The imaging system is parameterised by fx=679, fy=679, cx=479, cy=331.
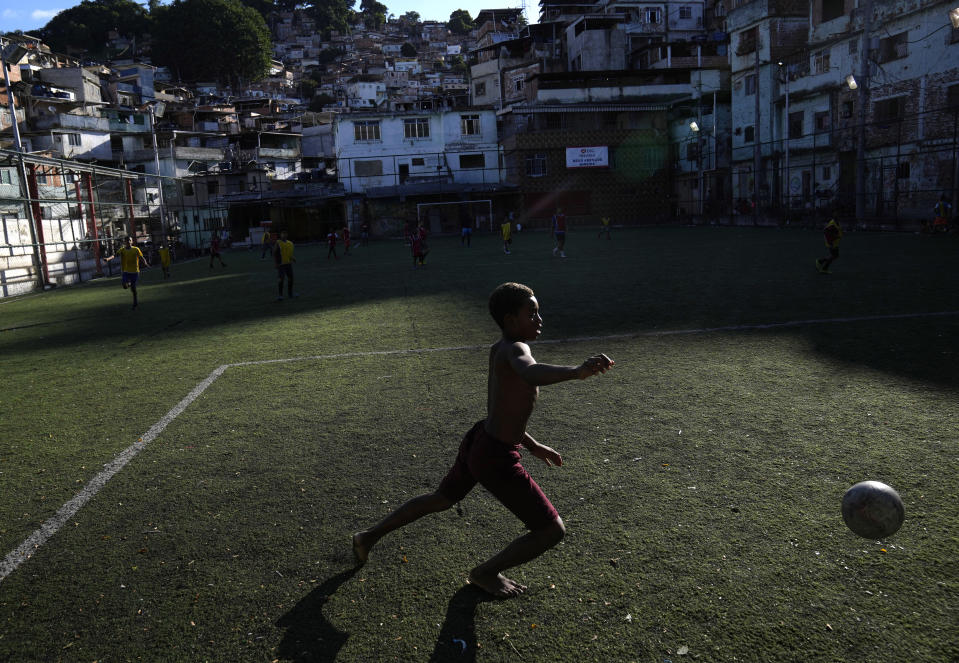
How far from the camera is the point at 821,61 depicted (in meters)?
40.3

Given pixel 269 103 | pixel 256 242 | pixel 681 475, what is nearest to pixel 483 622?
pixel 681 475

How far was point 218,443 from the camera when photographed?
6254 millimetres

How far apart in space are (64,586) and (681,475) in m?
4.00

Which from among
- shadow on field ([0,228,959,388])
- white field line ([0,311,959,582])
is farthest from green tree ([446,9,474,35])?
white field line ([0,311,959,582])

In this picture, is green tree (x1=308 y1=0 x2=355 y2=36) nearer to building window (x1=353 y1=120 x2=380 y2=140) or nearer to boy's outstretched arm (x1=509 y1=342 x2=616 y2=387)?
building window (x1=353 y1=120 x2=380 y2=140)

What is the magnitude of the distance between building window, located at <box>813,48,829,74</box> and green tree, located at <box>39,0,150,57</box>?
105 m

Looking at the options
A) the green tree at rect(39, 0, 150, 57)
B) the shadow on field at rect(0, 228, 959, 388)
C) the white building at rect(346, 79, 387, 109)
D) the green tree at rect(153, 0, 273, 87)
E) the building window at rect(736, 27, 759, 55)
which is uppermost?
the green tree at rect(39, 0, 150, 57)

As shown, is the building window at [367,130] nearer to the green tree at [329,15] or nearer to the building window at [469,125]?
the building window at [469,125]

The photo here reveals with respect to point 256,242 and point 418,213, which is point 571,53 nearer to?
point 418,213

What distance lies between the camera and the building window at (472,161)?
2221 inches

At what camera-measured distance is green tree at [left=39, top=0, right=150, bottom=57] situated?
353 ft

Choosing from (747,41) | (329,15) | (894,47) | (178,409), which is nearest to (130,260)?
(178,409)

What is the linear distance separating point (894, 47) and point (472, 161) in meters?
30.7

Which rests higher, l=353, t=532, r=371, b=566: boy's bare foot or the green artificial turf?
l=353, t=532, r=371, b=566: boy's bare foot
